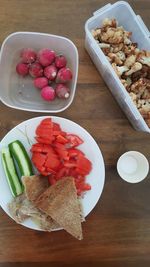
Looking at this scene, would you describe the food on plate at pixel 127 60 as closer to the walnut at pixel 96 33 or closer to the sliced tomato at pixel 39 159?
the walnut at pixel 96 33

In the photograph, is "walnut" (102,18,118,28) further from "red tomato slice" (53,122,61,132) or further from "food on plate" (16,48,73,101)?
"red tomato slice" (53,122,61,132)

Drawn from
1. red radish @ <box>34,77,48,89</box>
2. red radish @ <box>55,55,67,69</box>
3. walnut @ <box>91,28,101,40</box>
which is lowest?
red radish @ <box>34,77,48,89</box>

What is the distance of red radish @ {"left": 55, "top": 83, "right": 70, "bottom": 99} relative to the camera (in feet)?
3.41

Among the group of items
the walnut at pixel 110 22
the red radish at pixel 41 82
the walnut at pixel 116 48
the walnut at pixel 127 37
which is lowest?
the red radish at pixel 41 82

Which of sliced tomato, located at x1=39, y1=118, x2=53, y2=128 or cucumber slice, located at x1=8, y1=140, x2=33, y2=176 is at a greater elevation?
sliced tomato, located at x1=39, y1=118, x2=53, y2=128

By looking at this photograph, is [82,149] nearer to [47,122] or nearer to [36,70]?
[47,122]

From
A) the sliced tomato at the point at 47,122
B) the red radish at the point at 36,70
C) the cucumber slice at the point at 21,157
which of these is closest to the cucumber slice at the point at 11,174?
the cucumber slice at the point at 21,157

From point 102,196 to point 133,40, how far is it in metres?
0.49

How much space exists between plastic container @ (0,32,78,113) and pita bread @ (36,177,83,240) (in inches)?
8.6

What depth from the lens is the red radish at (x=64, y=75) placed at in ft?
3.42

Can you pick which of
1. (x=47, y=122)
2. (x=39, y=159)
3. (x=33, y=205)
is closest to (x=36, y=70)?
(x=47, y=122)

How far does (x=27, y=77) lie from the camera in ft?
3.61

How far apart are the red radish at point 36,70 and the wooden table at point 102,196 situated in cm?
Answer: 12

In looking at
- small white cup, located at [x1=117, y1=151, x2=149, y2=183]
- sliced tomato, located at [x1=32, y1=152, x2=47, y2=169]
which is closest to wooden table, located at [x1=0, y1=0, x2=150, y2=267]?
small white cup, located at [x1=117, y1=151, x2=149, y2=183]
